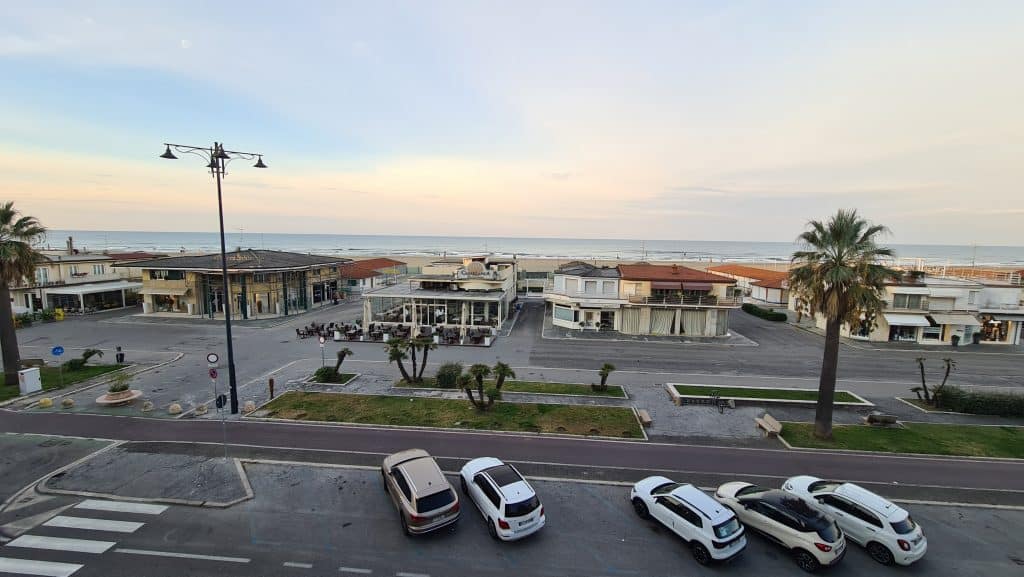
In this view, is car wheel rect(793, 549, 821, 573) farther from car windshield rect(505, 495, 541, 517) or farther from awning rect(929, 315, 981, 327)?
awning rect(929, 315, 981, 327)

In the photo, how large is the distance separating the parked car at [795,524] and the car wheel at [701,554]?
82.2 inches

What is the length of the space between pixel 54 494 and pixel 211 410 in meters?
6.49

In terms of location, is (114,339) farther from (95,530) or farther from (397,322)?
(95,530)

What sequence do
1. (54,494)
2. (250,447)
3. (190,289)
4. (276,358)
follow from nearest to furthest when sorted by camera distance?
(54,494)
(250,447)
(276,358)
(190,289)

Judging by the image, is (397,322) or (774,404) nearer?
(774,404)

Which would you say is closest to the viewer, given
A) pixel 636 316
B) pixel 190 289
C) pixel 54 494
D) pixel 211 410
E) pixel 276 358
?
pixel 54 494

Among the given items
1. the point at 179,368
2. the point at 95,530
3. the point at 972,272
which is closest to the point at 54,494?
the point at 95,530

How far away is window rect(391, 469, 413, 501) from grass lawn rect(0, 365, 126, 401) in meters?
21.2

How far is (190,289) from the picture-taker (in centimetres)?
4178

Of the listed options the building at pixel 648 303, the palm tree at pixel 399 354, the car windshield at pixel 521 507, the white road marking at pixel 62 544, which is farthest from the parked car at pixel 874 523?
the building at pixel 648 303

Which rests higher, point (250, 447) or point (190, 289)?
point (190, 289)

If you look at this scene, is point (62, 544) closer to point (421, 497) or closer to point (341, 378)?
point (421, 497)

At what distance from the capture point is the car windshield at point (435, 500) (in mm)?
10680

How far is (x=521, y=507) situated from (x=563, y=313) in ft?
96.4
